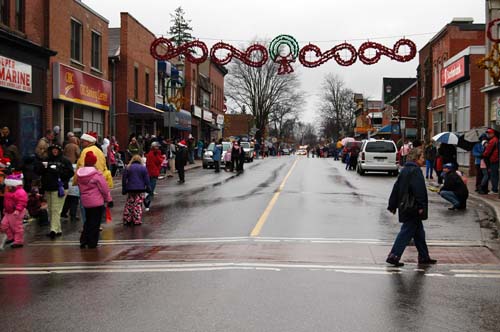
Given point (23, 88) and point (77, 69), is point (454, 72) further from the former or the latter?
point (23, 88)

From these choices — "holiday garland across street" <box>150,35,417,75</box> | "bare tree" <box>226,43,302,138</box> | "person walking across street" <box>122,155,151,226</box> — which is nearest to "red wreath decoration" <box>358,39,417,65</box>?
"holiday garland across street" <box>150,35,417,75</box>

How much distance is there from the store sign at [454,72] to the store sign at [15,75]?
65.2ft

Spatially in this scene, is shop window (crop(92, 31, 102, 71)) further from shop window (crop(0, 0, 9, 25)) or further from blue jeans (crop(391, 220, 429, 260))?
blue jeans (crop(391, 220, 429, 260))

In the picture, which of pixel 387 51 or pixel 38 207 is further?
pixel 387 51

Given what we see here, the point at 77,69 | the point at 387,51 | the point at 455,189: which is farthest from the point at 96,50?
the point at 455,189

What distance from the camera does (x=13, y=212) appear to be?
11859mm

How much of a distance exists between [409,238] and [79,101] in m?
21.4

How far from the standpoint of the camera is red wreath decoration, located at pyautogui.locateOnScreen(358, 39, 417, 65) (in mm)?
25658

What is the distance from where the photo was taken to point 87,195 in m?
11.6

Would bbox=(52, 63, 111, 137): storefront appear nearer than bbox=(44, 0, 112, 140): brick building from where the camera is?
No

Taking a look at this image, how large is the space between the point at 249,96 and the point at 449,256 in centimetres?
8161

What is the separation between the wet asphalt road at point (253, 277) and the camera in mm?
Result: 6621

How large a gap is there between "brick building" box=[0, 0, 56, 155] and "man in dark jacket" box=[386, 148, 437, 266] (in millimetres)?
15150

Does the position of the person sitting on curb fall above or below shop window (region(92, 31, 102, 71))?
below
